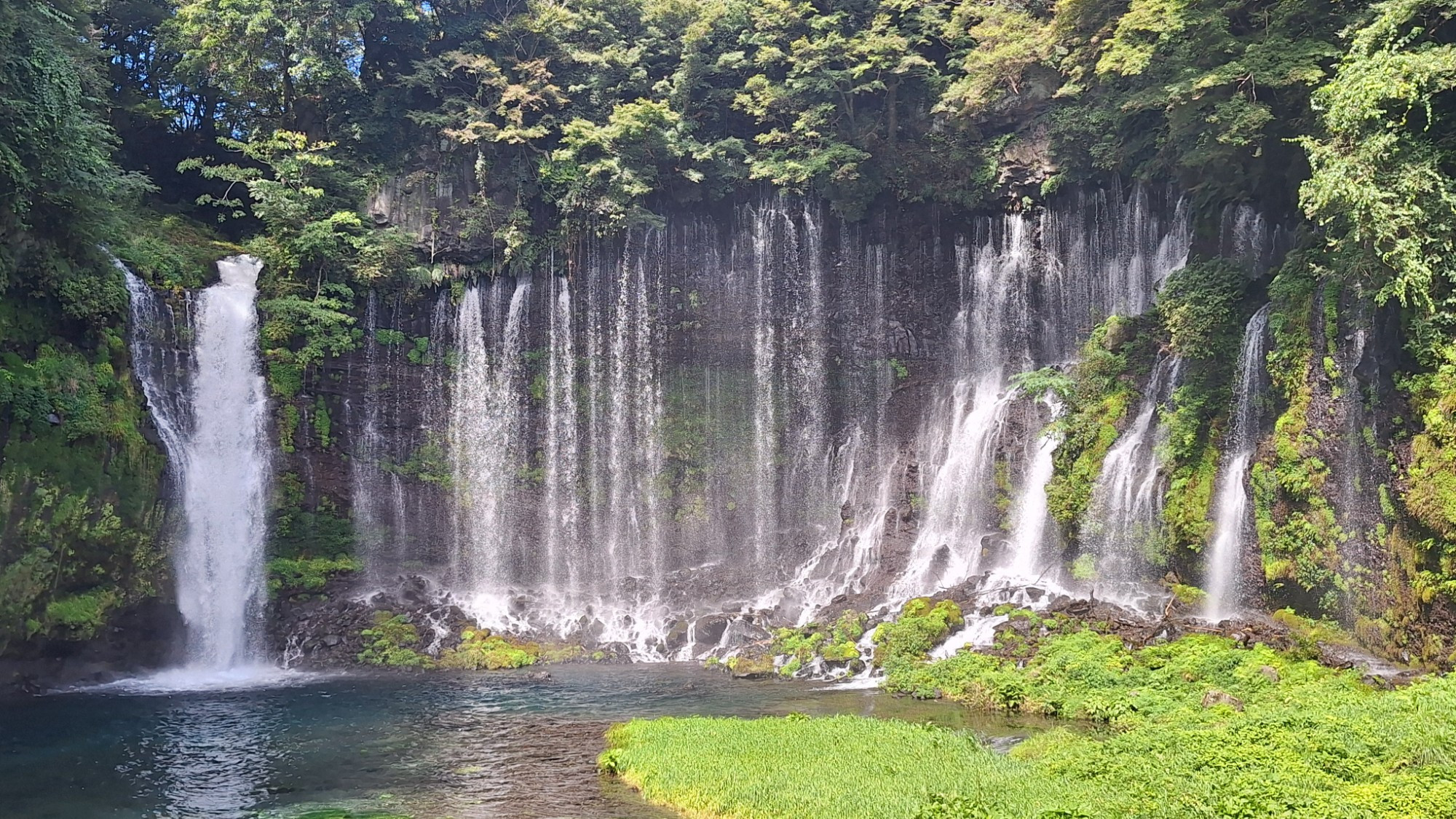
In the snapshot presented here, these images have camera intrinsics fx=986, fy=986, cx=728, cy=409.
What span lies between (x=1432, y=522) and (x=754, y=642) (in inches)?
551

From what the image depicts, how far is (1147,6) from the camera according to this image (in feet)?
75.6

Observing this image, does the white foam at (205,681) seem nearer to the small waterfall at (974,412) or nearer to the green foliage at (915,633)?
the green foliage at (915,633)

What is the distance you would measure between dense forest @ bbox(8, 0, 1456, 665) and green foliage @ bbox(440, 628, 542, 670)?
5665 millimetres

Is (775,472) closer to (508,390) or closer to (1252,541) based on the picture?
(508,390)

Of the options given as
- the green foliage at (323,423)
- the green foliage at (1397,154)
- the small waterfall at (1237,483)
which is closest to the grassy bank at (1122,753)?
the small waterfall at (1237,483)

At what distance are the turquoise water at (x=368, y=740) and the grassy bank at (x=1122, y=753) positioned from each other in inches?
45.3

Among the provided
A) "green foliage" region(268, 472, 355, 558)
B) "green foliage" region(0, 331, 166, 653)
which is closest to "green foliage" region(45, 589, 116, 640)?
"green foliage" region(0, 331, 166, 653)

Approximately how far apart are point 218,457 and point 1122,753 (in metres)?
23.0

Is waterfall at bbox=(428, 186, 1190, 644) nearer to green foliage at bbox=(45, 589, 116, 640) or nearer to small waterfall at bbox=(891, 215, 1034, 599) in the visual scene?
small waterfall at bbox=(891, 215, 1034, 599)

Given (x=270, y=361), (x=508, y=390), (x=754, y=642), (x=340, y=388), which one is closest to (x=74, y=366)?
(x=270, y=361)

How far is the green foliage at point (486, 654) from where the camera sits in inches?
963

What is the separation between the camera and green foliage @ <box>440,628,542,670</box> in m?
24.5

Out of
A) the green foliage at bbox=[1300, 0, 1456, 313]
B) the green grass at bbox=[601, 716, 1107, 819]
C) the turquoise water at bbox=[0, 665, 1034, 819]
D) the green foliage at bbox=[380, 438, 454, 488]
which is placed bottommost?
the turquoise water at bbox=[0, 665, 1034, 819]

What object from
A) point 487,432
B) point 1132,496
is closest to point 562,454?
point 487,432
